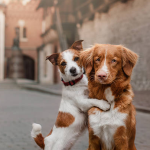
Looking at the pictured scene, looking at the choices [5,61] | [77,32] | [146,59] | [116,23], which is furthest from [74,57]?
[5,61]

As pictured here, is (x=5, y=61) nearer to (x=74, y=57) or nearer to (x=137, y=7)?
(x=137, y=7)

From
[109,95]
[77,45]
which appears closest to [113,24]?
[77,45]

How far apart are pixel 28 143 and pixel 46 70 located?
29100 mm

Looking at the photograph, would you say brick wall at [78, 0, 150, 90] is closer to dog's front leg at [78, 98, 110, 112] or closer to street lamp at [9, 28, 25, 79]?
dog's front leg at [78, 98, 110, 112]

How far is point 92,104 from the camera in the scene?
10.6 ft

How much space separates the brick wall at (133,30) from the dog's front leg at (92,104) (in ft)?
36.1

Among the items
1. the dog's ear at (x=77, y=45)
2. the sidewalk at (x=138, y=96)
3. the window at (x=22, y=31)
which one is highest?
the window at (x=22, y=31)

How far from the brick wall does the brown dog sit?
11.3 meters

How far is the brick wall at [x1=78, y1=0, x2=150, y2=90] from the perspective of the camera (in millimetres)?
15047

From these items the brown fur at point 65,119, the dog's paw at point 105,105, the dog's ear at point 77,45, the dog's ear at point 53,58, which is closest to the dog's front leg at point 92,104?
the dog's paw at point 105,105

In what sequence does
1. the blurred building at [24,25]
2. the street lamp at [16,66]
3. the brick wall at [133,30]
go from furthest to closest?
1. the blurred building at [24,25]
2. the street lamp at [16,66]
3. the brick wall at [133,30]

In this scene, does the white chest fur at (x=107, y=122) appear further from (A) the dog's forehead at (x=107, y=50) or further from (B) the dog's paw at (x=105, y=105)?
(A) the dog's forehead at (x=107, y=50)

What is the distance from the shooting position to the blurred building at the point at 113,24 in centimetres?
1522

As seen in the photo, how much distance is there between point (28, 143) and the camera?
527cm
